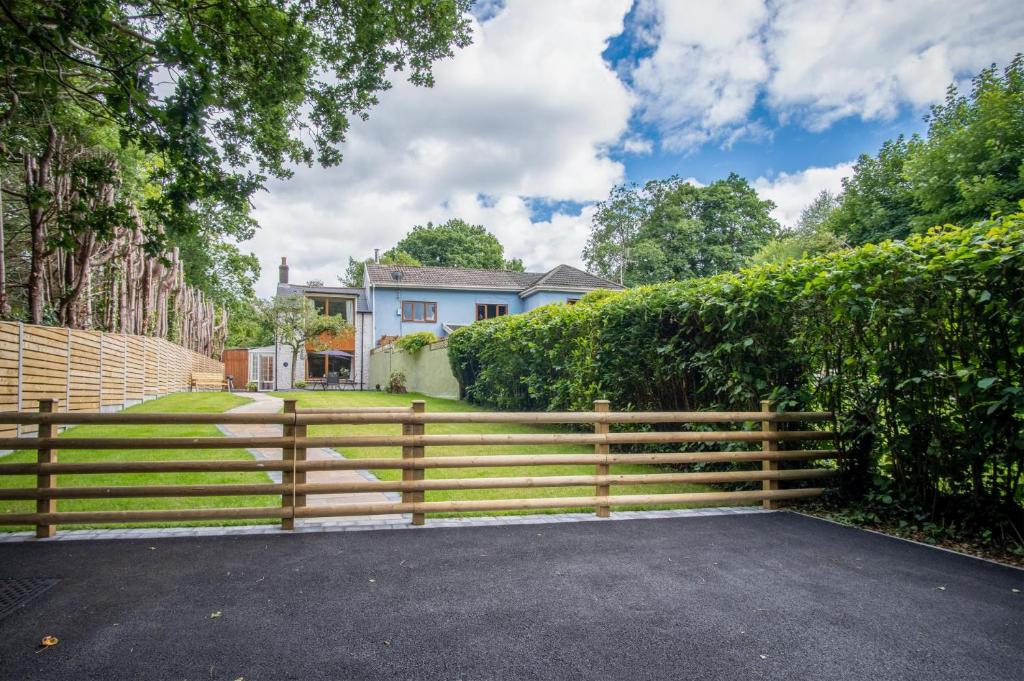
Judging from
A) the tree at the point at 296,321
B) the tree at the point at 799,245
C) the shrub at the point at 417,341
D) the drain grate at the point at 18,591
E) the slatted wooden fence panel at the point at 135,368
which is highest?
the tree at the point at 799,245

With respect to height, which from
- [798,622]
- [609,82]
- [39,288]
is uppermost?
[609,82]

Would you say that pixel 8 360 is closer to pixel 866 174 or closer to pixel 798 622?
pixel 798 622

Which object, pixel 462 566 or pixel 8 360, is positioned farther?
pixel 8 360

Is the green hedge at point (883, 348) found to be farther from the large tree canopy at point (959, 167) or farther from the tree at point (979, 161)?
the tree at point (979, 161)

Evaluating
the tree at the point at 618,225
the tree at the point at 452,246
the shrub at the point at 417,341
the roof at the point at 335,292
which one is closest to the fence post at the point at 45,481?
the shrub at the point at 417,341

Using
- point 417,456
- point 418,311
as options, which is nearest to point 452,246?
point 418,311

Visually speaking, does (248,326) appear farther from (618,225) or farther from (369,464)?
(369,464)

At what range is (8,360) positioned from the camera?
25.9 ft

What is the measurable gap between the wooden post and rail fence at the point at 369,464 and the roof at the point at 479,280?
25.3 m

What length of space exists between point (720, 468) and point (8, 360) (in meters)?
10.1

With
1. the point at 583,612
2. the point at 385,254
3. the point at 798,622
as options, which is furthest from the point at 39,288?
the point at 385,254

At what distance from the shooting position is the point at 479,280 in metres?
32.9

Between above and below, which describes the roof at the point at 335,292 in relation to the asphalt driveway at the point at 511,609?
above

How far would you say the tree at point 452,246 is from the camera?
57.3 metres
